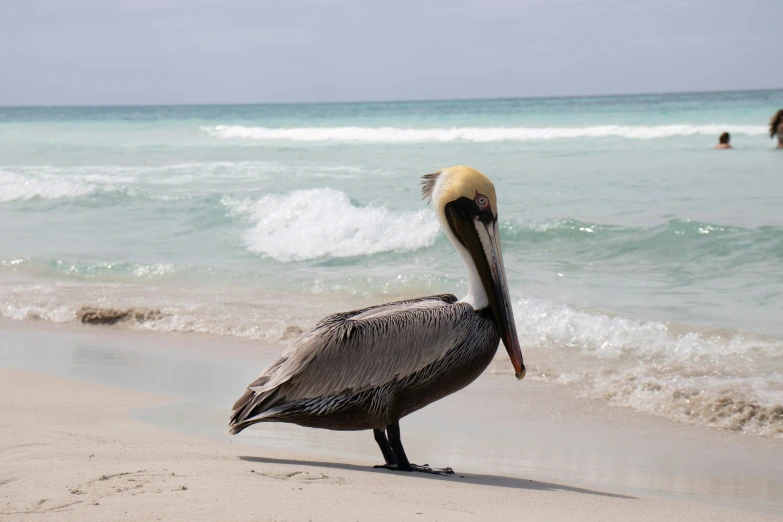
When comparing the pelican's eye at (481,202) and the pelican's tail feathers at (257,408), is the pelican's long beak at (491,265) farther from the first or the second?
the pelican's tail feathers at (257,408)

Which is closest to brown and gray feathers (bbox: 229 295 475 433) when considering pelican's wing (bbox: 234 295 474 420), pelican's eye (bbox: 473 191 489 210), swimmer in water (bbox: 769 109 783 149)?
pelican's wing (bbox: 234 295 474 420)

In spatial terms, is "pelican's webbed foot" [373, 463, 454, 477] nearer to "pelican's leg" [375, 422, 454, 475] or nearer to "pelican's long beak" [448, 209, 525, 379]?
"pelican's leg" [375, 422, 454, 475]

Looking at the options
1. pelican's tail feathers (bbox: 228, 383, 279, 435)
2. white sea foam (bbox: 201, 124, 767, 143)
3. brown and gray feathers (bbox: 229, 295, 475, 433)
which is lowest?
pelican's tail feathers (bbox: 228, 383, 279, 435)

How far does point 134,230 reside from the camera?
13867 mm

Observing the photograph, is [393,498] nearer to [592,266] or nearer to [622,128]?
[592,266]

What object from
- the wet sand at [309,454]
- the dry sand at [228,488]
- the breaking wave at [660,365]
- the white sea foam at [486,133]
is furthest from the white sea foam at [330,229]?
the white sea foam at [486,133]

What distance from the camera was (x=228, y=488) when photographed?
3.02 metres

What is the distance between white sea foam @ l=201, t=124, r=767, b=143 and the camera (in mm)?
32688

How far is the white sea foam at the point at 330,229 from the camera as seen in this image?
463 inches

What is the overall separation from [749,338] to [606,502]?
395cm

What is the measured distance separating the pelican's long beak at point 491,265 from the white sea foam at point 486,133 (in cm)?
2873

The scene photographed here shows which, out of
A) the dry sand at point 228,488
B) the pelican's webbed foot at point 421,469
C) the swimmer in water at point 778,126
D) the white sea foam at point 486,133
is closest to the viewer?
the dry sand at point 228,488

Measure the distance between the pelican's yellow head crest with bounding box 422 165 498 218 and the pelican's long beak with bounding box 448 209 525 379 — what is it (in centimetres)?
7

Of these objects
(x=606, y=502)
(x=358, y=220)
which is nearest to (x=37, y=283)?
(x=358, y=220)
